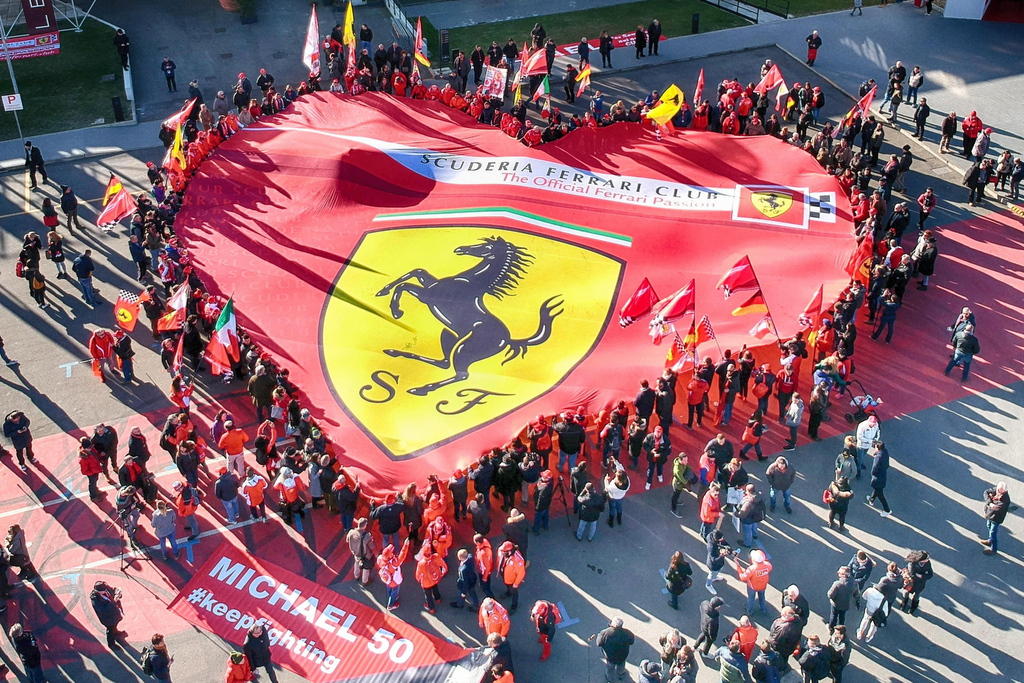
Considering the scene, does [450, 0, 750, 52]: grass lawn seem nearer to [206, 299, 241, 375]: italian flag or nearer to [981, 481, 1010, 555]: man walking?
[206, 299, 241, 375]: italian flag

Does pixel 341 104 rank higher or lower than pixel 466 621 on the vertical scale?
higher

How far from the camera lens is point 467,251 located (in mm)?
24516

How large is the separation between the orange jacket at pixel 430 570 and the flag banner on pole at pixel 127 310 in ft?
33.6

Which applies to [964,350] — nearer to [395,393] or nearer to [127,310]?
[395,393]

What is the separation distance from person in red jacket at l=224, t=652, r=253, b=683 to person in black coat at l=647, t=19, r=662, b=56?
1061 inches

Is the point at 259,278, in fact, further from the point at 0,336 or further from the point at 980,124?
the point at 980,124

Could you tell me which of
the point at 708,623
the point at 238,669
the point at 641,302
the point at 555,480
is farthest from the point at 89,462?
the point at 708,623

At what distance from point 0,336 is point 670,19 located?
27.1 metres

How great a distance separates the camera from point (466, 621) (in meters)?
17.5

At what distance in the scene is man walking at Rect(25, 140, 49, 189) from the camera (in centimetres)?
2978

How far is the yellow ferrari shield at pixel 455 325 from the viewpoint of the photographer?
67.0 feet

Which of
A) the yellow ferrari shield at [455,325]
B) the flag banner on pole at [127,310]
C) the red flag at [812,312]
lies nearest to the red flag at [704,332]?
the red flag at [812,312]

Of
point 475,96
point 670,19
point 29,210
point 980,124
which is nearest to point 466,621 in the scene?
point 475,96

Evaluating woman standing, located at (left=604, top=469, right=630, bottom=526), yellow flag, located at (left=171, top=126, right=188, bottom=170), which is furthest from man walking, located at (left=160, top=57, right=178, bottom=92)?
woman standing, located at (left=604, top=469, right=630, bottom=526)
